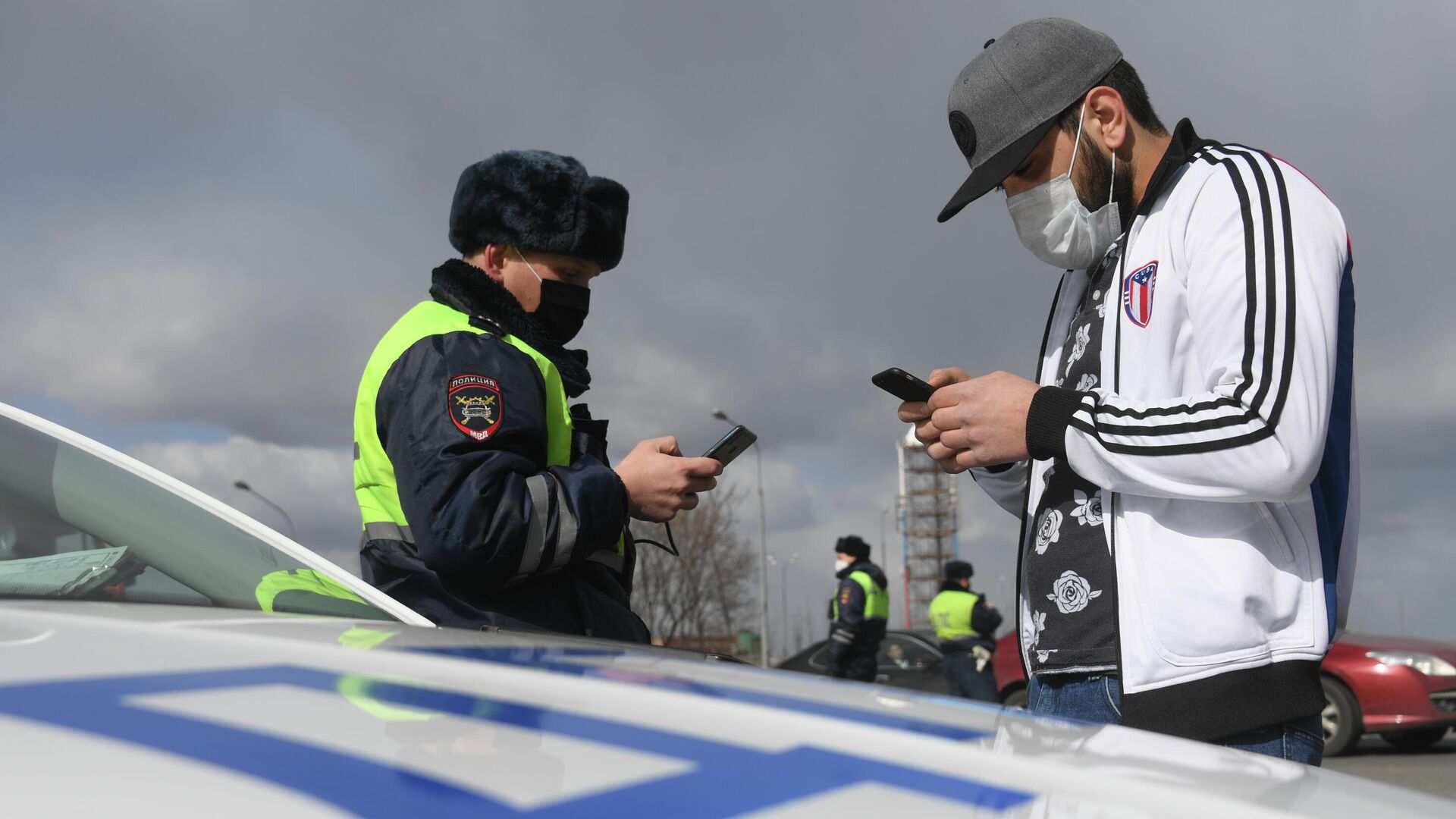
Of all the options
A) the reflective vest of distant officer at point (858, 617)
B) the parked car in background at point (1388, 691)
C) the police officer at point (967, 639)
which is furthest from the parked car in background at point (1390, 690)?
the reflective vest of distant officer at point (858, 617)

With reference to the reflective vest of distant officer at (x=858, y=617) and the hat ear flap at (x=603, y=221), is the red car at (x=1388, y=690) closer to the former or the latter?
the reflective vest of distant officer at (x=858, y=617)

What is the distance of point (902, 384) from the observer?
206cm

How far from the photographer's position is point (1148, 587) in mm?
1645

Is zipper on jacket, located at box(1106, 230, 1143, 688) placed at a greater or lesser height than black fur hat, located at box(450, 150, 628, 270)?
lesser

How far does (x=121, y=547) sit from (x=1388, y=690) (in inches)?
341

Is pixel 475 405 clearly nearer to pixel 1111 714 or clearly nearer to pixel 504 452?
pixel 504 452

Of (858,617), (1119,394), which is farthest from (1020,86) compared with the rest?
(858,617)

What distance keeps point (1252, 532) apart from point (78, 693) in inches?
57.3

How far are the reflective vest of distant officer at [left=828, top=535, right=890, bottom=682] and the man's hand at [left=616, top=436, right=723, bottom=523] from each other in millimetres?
7929

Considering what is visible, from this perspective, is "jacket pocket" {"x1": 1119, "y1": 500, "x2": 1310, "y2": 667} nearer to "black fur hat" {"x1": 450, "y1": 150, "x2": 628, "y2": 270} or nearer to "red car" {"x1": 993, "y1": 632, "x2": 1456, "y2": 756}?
"black fur hat" {"x1": 450, "y1": 150, "x2": 628, "y2": 270}

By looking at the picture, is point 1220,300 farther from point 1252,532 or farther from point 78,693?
point 78,693

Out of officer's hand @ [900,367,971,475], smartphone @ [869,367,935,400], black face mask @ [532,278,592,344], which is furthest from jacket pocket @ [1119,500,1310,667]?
black face mask @ [532,278,592,344]

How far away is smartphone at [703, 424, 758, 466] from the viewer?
8.54ft

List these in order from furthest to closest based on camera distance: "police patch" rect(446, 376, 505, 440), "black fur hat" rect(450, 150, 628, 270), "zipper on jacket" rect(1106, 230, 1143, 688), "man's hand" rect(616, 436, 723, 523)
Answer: "black fur hat" rect(450, 150, 628, 270)
"man's hand" rect(616, 436, 723, 523)
"police patch" rect(446, 376, 505, 440)
"zipper on jacket" rect(1106, 230, 1143, 688)
